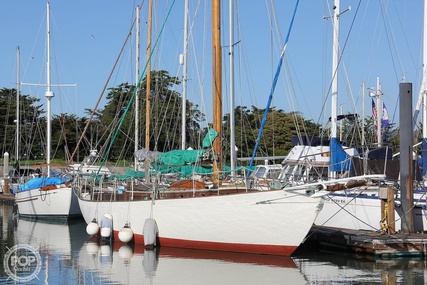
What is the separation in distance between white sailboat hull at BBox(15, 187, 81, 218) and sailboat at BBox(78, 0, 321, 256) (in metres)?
10.8

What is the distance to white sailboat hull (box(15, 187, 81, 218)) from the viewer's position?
3500 cm

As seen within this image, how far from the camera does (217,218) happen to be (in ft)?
67.7

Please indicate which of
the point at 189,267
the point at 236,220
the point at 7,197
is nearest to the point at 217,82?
the point at 236,220

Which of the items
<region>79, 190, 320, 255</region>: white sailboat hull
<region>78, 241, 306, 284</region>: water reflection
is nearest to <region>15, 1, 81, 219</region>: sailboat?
<region>78, 241, 306, 284</region>: water reflection

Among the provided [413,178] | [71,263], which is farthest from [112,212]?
[413,178]

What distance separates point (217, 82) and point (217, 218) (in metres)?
5.19

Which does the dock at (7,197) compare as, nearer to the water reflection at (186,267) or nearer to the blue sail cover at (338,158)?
the water reflection at (186,267)

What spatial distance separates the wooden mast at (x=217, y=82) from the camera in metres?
23.1

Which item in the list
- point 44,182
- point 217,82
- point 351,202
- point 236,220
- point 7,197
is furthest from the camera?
point 7,197

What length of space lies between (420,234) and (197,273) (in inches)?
285

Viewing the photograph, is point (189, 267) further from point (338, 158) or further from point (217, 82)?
point (338, 158)

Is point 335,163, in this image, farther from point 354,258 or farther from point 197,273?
point 197,273

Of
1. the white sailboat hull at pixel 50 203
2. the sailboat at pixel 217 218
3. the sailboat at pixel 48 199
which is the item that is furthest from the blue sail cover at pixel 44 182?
the sailboat at pixel 217 218

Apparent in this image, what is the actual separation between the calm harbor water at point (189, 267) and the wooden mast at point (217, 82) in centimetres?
367
